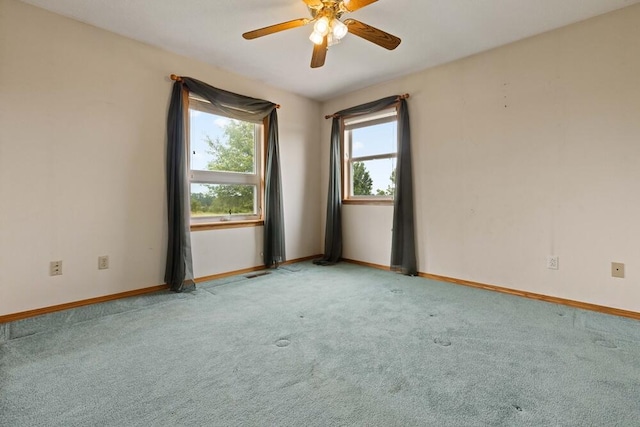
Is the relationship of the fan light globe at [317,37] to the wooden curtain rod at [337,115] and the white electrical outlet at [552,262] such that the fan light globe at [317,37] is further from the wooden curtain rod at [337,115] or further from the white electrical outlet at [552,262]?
the white electrical outlet at [552,262]

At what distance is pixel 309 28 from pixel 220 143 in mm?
1634

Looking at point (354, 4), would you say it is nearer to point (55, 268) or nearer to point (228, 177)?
point (228, 177)

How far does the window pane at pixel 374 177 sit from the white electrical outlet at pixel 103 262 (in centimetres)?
303

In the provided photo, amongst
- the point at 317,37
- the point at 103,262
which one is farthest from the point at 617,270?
the point at 103,262

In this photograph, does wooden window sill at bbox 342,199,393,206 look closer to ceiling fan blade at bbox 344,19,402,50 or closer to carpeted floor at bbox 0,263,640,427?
carpeted floor at bbox 0,263,640,427

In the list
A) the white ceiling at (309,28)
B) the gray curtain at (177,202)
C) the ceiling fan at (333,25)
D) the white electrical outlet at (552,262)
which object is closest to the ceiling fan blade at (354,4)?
the ceiling fan at (333,25)

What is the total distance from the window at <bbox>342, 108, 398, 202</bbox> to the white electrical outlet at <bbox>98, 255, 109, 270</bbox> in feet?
9.57

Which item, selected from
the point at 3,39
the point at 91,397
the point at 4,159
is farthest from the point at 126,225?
the point at 91,397

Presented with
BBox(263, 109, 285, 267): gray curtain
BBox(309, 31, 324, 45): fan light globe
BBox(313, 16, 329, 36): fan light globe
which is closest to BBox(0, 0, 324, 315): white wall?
BBox(263, 109, 285, 267): gray curtain

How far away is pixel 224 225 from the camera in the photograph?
3502 millimetres

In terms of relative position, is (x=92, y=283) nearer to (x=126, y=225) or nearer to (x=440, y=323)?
(x=126, y=225)

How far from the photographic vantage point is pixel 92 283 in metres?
2.62

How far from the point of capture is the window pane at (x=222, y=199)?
11.0ft

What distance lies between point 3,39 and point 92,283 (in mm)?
1980
